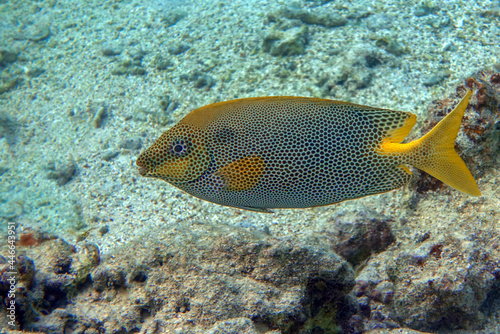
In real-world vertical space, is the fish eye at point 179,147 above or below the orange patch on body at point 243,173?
above

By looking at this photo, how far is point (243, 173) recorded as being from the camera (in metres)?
1.62

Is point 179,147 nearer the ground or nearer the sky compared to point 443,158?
nearer the sky

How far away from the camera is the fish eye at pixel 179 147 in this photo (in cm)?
168

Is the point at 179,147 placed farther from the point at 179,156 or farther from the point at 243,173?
the point at 243,173

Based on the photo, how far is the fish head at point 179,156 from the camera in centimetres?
167

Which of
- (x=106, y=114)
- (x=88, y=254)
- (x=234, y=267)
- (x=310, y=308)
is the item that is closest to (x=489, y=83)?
(x=310, y=308)

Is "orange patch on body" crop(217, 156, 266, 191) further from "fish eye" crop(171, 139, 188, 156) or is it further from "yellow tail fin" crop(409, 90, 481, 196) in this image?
"yellow tail fin" crop(409, 90, 481, 196)

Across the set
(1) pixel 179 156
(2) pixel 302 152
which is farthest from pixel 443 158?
(1) pixel 179 156

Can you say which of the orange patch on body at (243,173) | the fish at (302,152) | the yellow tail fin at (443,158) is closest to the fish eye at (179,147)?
the fish at (302,152)

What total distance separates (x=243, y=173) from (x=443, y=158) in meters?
1.03

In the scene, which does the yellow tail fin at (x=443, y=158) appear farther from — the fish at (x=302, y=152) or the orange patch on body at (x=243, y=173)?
the orange patch on body at (x=243, y=173)

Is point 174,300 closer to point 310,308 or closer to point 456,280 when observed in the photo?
point 310,308

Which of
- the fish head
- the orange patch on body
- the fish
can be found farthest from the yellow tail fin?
the fish head

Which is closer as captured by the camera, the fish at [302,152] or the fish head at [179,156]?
the fish at [302,152]
